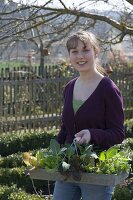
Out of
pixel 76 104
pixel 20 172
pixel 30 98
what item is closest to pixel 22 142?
pixel 20 172

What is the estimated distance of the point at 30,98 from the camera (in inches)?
446

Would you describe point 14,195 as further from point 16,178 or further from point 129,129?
point 129,129

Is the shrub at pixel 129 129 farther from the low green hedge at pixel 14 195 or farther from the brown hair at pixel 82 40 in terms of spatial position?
the brown hair at pixel 82 40

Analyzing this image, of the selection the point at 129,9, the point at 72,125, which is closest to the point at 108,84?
the point at 72,125

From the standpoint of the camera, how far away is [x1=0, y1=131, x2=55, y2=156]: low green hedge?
27.6 ft

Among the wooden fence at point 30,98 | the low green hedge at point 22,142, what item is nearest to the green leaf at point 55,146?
the low green hedge at point 22,142

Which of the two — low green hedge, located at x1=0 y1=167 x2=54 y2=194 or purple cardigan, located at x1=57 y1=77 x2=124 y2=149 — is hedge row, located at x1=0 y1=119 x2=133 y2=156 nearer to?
low green hedge, located at x1=0 y1=167 x2=54 y2=194

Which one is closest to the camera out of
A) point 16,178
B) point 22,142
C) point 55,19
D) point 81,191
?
point 81,191

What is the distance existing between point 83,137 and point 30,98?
28.7 ft

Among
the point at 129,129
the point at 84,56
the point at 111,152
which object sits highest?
the point at 84,56

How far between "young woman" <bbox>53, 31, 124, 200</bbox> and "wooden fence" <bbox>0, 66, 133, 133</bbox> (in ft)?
25.7

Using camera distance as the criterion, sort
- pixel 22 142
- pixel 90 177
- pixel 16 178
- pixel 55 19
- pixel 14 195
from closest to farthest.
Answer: pixel 90 177, pixel 14 195, pixel 16 178, pixel 22 142, pixel 55 19

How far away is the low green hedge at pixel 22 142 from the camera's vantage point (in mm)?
8406

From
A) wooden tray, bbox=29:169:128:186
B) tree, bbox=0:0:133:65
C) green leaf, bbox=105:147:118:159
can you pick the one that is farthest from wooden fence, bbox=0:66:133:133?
green leaf, bbox=105:147:118:159
